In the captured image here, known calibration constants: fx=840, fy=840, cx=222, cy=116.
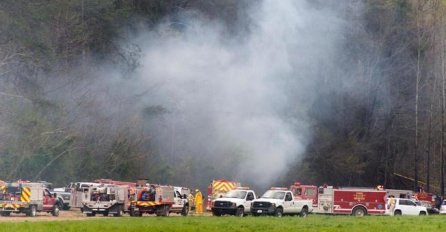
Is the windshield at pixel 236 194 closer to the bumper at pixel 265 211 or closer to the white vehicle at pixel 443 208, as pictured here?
the bumper at pixel 265 211

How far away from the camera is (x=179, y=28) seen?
62250 millimetres

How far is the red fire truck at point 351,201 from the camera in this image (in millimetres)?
48031

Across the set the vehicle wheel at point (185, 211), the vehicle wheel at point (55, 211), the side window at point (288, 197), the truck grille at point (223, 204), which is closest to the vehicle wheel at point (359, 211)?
the side window at point (288, 197)

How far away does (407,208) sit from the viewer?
51375 millimetres

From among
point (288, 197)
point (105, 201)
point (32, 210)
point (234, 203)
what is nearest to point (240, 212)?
point (234, 203)

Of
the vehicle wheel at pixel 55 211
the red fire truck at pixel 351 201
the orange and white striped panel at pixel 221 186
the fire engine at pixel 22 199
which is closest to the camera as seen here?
the fire engine at pixel 22 199

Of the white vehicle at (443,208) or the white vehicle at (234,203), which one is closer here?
the white vehicle at (234,203)

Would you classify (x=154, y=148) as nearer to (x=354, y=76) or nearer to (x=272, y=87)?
(x=272, y=87)

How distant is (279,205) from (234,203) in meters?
2.36

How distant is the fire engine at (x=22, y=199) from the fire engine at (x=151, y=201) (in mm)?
4482

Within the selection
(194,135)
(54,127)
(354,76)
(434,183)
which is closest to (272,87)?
(194,135)

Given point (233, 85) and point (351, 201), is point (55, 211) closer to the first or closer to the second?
point (351, 201)

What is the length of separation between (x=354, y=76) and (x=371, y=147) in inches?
305

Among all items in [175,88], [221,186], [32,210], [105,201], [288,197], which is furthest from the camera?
[175,88]
